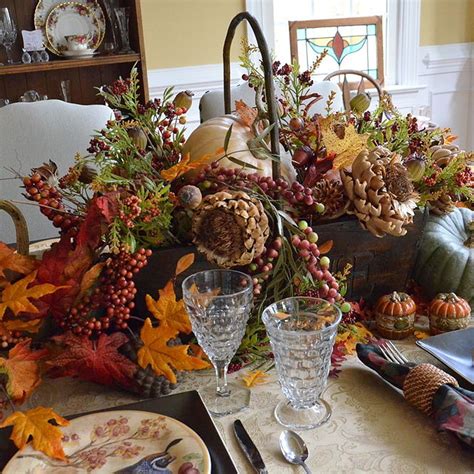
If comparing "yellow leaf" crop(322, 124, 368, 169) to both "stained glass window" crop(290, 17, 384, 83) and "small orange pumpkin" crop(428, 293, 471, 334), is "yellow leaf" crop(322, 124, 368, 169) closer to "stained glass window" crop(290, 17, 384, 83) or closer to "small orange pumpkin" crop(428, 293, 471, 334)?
"small orange pumpkin" crop(428, 293, 471, 334)

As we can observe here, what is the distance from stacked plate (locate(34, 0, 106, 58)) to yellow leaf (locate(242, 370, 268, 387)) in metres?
2.15

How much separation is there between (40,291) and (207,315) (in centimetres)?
21

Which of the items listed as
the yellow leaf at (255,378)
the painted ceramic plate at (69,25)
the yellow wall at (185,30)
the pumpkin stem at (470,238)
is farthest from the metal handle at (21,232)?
the yellow wall at (185,30)

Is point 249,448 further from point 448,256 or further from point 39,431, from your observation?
point 448,256

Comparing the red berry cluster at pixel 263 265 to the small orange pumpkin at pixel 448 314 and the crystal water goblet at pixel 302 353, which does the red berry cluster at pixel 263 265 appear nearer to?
the crystal water goblet at pixel 302 353

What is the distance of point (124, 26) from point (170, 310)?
218cm

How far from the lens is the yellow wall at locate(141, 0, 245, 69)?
9.86 feet

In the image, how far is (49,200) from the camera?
0.87 meters

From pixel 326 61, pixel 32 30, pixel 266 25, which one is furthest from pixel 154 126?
pixel 326 61

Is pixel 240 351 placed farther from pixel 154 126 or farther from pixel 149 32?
pixel 149 32

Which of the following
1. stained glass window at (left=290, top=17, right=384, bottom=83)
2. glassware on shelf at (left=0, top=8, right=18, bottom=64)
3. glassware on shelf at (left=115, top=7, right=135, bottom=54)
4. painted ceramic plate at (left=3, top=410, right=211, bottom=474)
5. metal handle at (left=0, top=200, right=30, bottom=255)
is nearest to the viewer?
painted ceramic plate at (left=3, top=410, right=211, bottom=474)

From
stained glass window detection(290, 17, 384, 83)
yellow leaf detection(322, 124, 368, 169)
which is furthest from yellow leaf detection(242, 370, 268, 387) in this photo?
stained glass window detection(290, 17, 384, 83)

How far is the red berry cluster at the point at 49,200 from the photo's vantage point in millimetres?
863

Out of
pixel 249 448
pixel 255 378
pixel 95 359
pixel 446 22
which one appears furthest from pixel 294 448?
pixel 446 22
